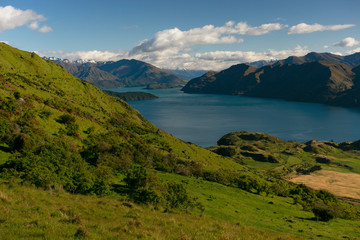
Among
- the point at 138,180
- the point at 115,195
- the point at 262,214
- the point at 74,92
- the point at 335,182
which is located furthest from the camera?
the point at 335,182

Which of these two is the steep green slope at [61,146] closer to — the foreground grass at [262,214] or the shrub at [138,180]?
the shrub at [138,180]

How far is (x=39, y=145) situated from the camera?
39.4 metres

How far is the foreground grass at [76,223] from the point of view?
14549mm

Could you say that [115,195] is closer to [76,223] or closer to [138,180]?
[138,180]

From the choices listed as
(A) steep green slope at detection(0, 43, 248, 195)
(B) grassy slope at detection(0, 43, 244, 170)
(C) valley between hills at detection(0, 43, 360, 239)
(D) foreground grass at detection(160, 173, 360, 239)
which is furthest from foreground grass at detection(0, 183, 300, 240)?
(B) grassy slope at detection(0, 43, 244, 170)

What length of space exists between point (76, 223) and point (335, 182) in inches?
6317

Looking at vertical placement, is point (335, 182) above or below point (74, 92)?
below

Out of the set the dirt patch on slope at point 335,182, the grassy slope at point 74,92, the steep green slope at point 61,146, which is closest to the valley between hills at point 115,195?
the steep green slope at point 61,146

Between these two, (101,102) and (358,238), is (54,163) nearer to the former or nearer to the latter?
(358,238)

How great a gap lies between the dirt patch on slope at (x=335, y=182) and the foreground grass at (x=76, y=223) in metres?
128

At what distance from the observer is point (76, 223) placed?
16.5m

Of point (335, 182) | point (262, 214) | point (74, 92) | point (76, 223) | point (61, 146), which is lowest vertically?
point (335, 182)

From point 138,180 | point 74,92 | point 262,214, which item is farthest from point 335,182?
point 74,92

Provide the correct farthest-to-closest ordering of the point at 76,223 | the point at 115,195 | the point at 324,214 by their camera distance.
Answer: the point at 324,214 → the point at 115,195 → the point at 76,223
